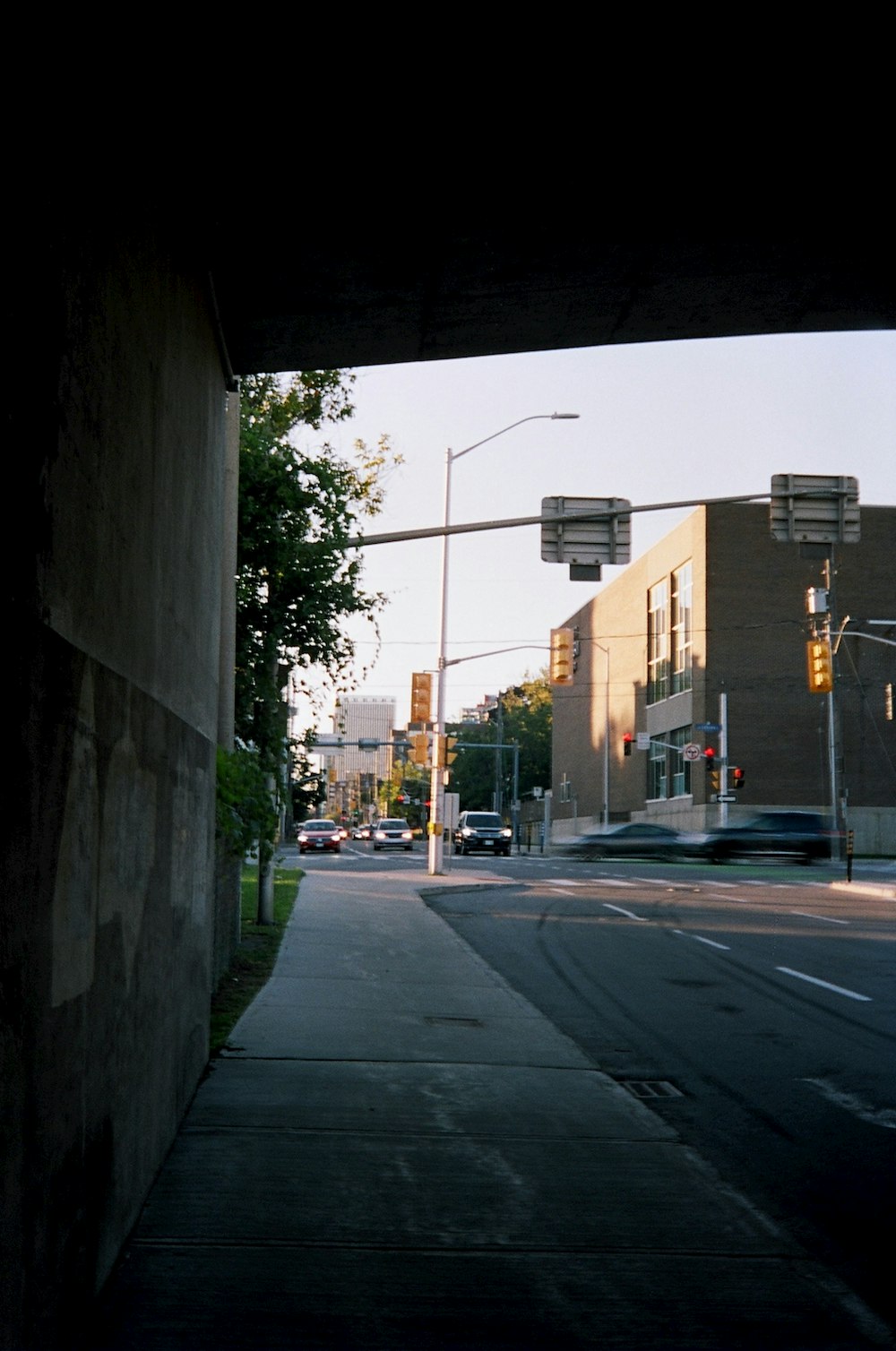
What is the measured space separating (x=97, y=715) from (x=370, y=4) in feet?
11.9

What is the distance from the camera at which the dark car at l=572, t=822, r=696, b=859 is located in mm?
54281

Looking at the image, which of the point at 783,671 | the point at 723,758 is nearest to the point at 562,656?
the point at 723,758

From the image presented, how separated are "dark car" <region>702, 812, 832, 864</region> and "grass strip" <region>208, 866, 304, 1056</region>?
91.2ft

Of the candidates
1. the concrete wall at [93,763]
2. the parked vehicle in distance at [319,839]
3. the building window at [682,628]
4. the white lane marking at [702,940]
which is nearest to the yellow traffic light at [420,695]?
the white lane marking at [702,940]

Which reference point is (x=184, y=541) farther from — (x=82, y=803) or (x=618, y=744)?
(x=618, y=744)

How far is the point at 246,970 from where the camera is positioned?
16141mm

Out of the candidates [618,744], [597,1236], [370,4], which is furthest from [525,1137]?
[618,744]

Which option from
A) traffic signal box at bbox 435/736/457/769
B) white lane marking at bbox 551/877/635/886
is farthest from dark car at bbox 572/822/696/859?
traffic signal box at bbox 435/736/457/769

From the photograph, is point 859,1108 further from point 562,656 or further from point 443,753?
point 443,753

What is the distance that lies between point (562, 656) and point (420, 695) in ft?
22.2

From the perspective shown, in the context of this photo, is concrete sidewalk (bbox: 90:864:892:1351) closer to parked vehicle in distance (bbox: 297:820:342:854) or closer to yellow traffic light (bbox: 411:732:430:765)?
yellow traffic light (bbox: 411:732:430:765)

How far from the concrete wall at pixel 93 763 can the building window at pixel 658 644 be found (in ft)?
226

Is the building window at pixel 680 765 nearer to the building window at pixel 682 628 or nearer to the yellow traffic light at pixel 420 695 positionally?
the building window at pixel 682 628

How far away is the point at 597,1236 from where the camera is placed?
6223mm
